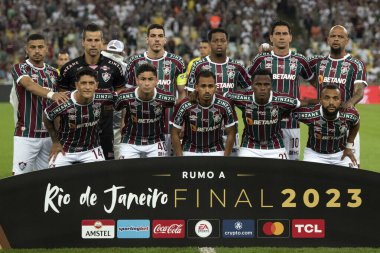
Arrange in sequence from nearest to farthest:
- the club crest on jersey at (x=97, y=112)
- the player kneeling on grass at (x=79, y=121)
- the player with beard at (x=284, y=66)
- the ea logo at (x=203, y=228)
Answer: the ea logo at (x=203, y=228) → the player kneeling on grass at (x=79, y=121) → the club crest on jersey at (x=97, y=112) → the player with beard at (x=284, y=66)

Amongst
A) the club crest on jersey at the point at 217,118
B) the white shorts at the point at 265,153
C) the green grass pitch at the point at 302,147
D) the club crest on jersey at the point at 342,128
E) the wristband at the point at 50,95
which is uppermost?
the wristband at the point at 50,95

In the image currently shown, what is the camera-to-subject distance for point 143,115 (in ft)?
26.5

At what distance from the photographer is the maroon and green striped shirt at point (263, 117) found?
320 inches

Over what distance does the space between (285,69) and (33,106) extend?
2842 mm

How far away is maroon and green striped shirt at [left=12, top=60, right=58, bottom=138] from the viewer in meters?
8.62

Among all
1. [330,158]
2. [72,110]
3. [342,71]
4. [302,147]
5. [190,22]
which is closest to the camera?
[72,110]

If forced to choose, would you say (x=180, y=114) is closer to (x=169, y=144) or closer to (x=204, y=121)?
(x=204, y=121)

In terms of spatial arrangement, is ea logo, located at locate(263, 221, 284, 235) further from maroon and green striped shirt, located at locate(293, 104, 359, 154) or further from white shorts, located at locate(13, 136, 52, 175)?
white shorts, located at locate(13, 136, 52, 175)

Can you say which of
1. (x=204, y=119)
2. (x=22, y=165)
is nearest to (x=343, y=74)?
(x=204, y=119)

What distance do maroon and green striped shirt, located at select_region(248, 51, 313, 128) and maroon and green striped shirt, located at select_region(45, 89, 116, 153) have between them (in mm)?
1878

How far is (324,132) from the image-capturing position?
8258 mm

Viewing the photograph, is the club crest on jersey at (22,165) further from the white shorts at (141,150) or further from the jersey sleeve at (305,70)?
the jersey sleeve at (305,70)

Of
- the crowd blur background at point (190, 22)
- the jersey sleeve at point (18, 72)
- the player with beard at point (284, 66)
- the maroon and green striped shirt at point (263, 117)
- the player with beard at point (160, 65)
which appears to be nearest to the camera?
the maroon and green striped shirt at point (263, 117)

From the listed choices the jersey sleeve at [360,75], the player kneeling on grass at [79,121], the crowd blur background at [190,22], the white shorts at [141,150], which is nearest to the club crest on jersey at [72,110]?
the player kneeling on grass at [79,121]
